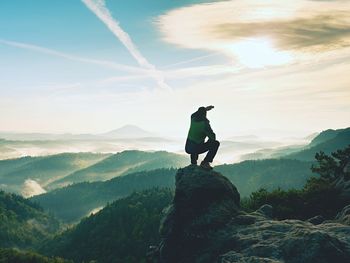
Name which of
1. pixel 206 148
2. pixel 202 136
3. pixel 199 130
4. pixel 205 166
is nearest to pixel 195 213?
pixel 205 166

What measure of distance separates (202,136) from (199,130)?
0.50m

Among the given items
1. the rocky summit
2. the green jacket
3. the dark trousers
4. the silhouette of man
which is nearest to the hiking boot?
the silhouette of man

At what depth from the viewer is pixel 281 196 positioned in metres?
52.3

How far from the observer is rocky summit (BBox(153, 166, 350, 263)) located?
18828 millimetres

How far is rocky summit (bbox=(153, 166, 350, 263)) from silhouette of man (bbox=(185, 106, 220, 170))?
126cm

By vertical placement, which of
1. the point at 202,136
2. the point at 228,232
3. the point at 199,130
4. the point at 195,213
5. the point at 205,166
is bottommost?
the point at 228,232

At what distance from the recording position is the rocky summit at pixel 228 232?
18828mm

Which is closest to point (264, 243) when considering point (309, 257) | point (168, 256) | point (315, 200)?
point (309, 257)

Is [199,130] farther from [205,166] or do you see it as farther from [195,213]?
[195,213]

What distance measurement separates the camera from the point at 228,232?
24.5m

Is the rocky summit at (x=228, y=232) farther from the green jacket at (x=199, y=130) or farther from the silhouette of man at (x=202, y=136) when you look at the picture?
the green jacket at (x=199, y=130)

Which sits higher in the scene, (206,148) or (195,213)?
(206,148)

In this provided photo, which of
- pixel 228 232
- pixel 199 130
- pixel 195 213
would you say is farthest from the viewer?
pixel 199 130

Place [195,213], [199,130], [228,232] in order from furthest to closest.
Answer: [199,130]
[195,213]
[228,232]
